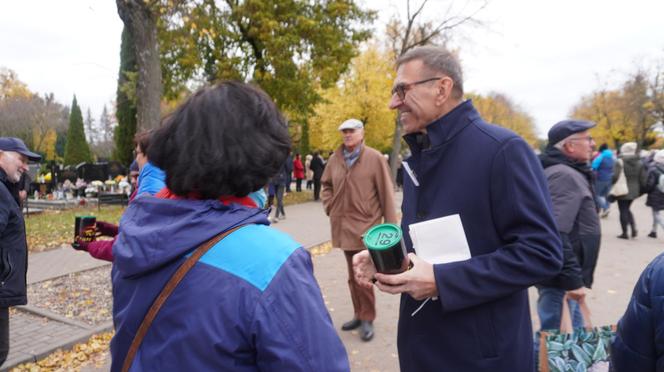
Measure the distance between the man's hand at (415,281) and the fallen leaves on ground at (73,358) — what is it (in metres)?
3.52

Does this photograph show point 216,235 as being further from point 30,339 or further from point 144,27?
point 144,27

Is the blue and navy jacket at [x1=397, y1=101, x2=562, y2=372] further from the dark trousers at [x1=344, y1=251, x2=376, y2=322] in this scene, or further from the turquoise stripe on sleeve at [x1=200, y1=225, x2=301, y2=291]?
the dark trousers at [x1=344, y1=251, x2=376, y2=322]

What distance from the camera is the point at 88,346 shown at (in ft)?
13.5

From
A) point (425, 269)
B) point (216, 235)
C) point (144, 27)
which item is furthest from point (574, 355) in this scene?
point (144, 27)

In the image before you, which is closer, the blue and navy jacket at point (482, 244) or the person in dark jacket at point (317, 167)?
the blue and navy jacket at point (482, 244)

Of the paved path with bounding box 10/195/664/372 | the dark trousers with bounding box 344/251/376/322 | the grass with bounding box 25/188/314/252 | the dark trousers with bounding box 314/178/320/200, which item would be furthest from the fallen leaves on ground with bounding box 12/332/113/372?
the dark trousers with bounding box 314/178/320/200

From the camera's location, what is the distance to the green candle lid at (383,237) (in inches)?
58.7

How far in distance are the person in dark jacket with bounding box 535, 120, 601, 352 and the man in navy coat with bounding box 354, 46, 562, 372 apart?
4.58 feet

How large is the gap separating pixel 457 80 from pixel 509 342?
1141 mm

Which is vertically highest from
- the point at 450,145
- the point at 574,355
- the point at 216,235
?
the point at 450,145

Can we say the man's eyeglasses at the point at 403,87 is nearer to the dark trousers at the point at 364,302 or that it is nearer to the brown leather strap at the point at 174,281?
the brown leather strap at the point at 174,281

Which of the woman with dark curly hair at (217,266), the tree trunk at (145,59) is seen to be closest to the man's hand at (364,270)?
the woman with dark curly hair at (217,266)

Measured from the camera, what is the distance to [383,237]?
1.55m

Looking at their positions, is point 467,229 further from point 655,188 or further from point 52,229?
point 52,229
